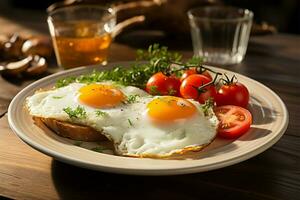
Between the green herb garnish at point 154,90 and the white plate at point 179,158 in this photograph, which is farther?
the green herb garnish at point 154,90

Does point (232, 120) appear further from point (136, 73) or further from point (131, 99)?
point (136, 73)

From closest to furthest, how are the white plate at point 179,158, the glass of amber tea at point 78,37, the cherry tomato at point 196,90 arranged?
the white plate at point 179,158, the cherry tomato at point 196,90, the glass of amber tea at point 78,37

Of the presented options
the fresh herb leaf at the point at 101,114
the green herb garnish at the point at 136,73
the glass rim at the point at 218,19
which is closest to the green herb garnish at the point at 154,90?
the green herb garnish at the point at 136,73

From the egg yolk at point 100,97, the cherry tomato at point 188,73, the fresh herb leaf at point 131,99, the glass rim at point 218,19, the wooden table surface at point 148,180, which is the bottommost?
the wooden table surface at point 148,180

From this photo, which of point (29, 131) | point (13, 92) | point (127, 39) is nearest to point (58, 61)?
point (13, 92)

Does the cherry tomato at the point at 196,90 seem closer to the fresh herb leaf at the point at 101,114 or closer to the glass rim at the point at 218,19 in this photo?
the fresh herb leaf at the point at 101,114

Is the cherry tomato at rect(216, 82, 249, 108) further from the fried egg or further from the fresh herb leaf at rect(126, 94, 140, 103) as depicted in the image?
the fresh herb leaf at rect(126, 94, 140, 103)

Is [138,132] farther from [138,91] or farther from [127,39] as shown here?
[127,39]
